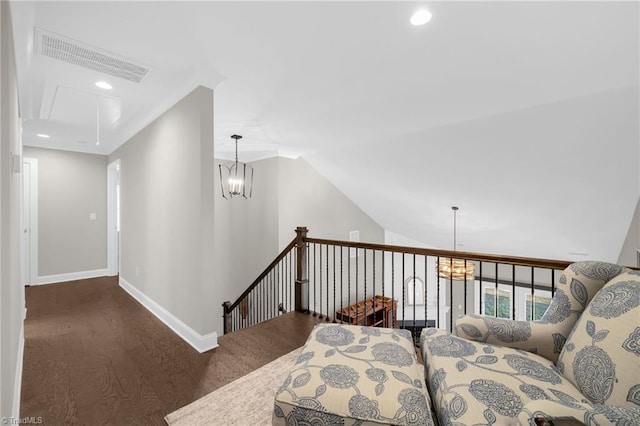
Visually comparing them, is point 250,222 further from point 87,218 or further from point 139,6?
point 139,6

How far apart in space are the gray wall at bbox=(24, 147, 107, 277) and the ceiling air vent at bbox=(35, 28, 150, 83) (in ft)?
11.3

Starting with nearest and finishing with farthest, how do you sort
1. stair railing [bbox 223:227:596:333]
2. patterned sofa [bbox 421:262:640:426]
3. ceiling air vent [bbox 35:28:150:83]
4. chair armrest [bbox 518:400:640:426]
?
1. chair armrest [bbox 518:400:640:426]
2. patterned sofa [bbox 421:262:640:426]
3. ceiling air vent [bbox 35:28:150:83]
4. stair railing [bbox 223:227:596:333]

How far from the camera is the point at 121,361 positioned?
2314mm

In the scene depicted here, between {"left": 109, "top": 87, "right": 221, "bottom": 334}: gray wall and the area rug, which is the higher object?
{"left": 109, "top": 87, "right": 221, "bottom": 334}: gray wall

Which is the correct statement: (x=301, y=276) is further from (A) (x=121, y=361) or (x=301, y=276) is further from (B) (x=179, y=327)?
(A) (x=121, y=361)

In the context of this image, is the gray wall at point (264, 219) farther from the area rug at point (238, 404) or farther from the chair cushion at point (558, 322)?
the chair cushion at point (558, 322)

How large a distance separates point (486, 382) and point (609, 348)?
48 cm

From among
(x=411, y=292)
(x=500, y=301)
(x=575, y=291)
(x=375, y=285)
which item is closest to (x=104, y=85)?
(x=575, y=291)

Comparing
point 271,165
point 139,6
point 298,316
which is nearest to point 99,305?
point 298,316

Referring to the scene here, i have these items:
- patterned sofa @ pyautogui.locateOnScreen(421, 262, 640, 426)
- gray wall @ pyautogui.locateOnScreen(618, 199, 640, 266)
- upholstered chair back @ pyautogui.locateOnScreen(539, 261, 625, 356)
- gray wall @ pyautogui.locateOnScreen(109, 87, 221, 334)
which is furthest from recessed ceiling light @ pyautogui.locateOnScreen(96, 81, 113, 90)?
gray wall @ pyautogui.locateOnScreen(618, 199, 640, 266)

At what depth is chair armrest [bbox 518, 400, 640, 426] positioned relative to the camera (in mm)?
781

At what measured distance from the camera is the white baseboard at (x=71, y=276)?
14.9 feet

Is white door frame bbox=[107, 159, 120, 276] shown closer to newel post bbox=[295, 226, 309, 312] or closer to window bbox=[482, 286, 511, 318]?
newel post bbox=[295, 226, 309, 312]

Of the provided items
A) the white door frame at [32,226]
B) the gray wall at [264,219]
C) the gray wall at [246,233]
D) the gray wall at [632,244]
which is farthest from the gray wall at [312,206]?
the gray wall at [632,244]
